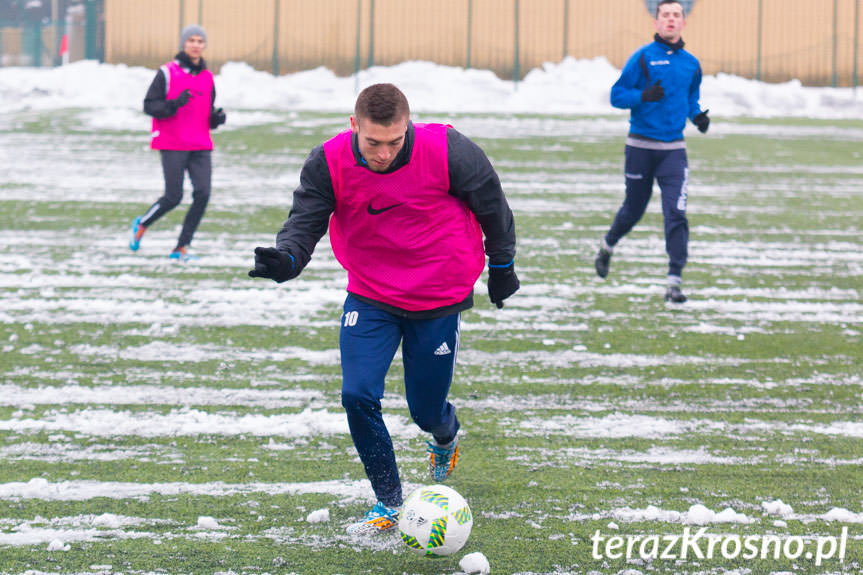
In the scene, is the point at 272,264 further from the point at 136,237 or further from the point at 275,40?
the point at 275,40

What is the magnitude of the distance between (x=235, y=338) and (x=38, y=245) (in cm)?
414

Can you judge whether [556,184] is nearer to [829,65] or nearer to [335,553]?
[335,553]

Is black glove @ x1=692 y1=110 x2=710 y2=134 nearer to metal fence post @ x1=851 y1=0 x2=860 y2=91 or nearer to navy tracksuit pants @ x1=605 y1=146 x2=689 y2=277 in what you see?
navy tracksuit pants @ x1=605 y1=146 x2=689 y2=277

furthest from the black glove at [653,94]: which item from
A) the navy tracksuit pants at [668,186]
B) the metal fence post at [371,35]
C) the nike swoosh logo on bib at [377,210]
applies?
the metal fence post at [371,35]

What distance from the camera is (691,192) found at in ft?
47.1

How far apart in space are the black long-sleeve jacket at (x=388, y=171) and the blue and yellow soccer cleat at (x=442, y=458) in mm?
824

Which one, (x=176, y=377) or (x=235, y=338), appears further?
(x=235, y=338)

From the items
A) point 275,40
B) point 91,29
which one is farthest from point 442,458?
point 91,29

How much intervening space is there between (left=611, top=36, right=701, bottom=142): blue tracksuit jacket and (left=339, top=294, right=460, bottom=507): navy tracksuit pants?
4709 mm

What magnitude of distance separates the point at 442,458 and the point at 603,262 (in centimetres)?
486

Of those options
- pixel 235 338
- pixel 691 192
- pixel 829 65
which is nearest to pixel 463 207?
pixel 235 338

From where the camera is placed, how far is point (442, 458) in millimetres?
5059

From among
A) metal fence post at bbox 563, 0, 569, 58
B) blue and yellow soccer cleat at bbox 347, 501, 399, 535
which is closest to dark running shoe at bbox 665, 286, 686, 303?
blue and yellow soccer cleat at bbox 347, 501, 399, 535

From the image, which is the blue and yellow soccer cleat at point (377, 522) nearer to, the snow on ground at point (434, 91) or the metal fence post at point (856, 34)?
the snow on ground at point (434, 91)
